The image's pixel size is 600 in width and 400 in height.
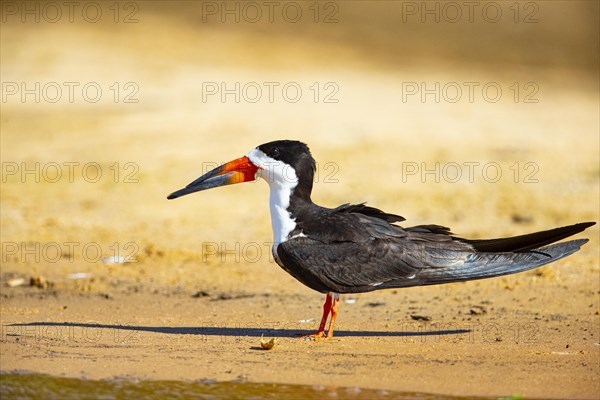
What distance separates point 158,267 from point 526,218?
4505mm

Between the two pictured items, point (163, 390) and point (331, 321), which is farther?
point (331, 321)

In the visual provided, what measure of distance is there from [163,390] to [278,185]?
2.10 meters

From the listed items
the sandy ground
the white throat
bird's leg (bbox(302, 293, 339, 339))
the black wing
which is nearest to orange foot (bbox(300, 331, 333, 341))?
bird's leg (bbox(302, 293, 339, 339))

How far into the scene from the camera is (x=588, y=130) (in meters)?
16.5

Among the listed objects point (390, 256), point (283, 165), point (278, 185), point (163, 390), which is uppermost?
point (283, 165)

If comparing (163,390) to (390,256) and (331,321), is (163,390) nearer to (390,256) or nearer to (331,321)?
(331,321)

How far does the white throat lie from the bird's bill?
2.8 inches

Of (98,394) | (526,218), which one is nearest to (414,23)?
(526,218)

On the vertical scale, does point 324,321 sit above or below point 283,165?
below

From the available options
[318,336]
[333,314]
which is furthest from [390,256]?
[318,336]

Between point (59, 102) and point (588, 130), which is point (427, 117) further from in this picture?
point (59, 102)

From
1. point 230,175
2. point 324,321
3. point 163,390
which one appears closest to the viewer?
point 163,390

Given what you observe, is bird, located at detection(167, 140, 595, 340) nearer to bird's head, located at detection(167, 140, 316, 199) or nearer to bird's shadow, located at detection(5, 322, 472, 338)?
bird's head, located at detection(167, 140, 316, 199)

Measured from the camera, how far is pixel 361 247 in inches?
288
